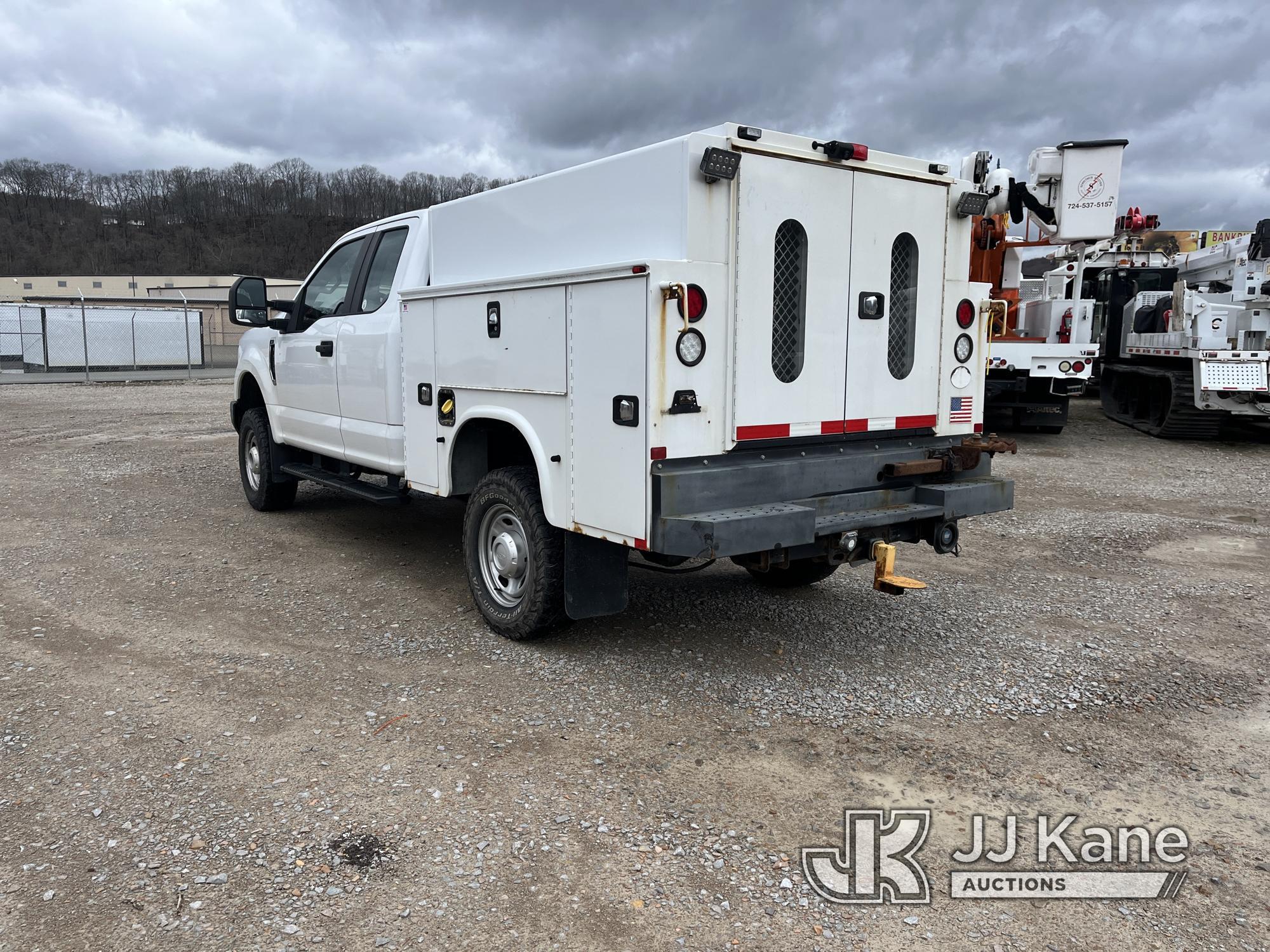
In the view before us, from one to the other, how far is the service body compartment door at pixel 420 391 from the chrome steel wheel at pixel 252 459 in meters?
3.04

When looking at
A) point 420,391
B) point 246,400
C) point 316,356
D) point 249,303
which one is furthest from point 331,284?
point 246,400

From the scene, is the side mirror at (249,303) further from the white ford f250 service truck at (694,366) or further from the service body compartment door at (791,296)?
the service body compartment door at (791,296)

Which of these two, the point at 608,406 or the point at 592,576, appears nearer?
the point at 608,406

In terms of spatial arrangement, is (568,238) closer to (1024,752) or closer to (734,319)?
(734,319)

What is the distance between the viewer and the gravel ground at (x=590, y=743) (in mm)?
2707

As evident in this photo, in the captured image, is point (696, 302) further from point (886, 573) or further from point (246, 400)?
point (246, 400)

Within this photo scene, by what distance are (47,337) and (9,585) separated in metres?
28.4

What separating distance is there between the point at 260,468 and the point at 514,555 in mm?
4132

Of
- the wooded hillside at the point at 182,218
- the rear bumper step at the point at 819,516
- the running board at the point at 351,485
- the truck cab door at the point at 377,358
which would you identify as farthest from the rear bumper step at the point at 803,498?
the wooded hillside at the point at 182,218

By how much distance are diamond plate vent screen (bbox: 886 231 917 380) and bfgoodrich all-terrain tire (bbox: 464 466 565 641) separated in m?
1.93

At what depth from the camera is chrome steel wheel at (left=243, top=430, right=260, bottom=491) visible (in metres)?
8.05

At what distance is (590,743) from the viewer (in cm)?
376

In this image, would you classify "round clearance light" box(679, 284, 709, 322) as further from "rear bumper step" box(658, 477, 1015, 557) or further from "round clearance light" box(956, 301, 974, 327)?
"round clearance light" box(956, 301, 974, 327)

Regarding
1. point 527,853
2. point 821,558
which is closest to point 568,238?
point 821,558
